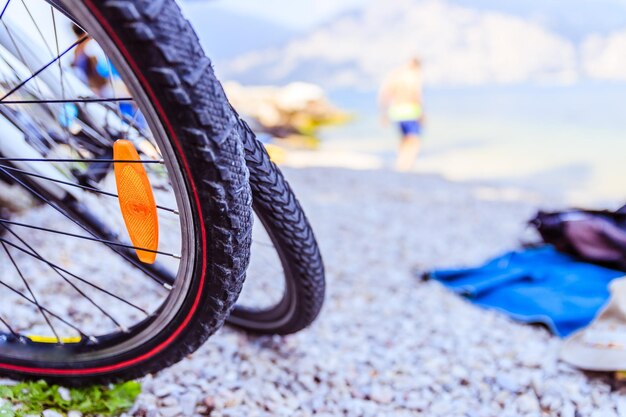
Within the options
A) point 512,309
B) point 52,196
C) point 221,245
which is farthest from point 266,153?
point 512,309

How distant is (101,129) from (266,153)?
2.96ft

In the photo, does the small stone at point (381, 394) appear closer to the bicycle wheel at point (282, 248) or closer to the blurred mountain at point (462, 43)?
the bicycle wheel at point (282, 248)

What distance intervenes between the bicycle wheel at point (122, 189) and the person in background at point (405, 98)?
18.2ft

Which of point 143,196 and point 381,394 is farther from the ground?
point 143,196

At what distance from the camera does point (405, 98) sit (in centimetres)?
739

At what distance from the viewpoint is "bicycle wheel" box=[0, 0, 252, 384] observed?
95cm

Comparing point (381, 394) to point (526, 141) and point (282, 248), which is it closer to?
point (282, 248)

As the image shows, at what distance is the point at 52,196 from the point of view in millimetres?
1680

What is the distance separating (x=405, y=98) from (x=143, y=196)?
6569 mm

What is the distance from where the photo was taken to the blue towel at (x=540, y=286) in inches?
95.0

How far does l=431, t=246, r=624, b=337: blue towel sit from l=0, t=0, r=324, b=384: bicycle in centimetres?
124

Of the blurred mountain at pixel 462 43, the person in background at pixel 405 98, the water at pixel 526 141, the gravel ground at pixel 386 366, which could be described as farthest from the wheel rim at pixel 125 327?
the blurred mountain at pixel 462 43

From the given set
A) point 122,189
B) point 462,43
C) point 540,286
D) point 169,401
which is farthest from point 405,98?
point 462,43

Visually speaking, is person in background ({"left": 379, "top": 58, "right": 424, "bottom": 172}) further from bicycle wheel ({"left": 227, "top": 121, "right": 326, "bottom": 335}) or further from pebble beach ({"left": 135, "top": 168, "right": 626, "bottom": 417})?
bicycle wheel ({"left": 227, "top": 121, "right": 326, "bottom": 335})
